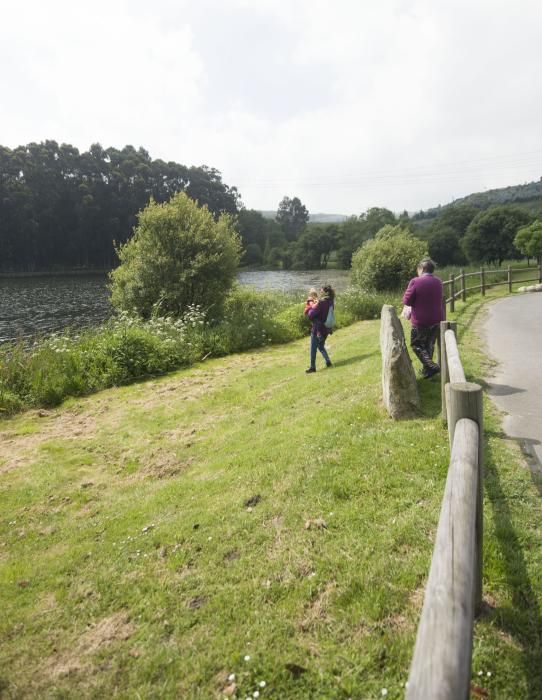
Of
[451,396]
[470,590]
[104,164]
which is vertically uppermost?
[104,164]

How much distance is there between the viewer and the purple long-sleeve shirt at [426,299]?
7508 mm

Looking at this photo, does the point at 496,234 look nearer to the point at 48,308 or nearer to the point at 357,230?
the point at 357,230

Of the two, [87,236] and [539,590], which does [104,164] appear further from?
[539,590]

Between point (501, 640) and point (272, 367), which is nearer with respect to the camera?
point (501, 640)

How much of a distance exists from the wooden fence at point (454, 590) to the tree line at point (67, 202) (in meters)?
78.4

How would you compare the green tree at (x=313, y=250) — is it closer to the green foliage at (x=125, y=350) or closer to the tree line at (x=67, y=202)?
the tree line at (x=67, y=202)

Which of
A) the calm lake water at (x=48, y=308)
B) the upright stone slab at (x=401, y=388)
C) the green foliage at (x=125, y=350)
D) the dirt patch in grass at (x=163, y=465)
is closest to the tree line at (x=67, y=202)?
the calm lake water at (x=48, y=308)

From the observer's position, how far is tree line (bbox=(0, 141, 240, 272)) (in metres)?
72.3

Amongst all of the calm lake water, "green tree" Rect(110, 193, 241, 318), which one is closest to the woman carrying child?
"green tree" Rect(110, 193, 241, 318)

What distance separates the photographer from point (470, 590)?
5.45 ft

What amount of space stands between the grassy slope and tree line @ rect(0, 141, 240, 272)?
245ft

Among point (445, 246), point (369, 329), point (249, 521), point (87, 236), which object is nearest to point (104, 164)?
point (87, 236)

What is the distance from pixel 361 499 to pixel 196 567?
1.67 m

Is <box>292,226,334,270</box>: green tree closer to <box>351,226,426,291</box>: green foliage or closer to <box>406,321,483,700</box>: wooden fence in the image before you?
<box>351,226,426,291</box>: green foliage
